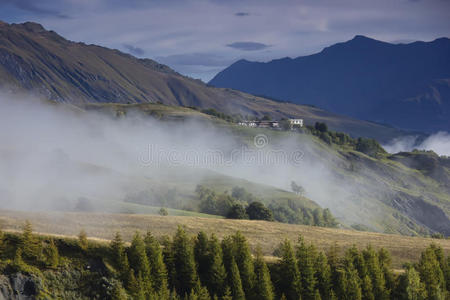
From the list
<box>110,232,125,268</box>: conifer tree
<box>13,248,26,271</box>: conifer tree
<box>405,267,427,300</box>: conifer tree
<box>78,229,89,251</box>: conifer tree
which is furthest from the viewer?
<box>405,267,427,300</box>: conifer tree

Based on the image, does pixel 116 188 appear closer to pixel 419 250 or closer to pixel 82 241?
pixel 82 241

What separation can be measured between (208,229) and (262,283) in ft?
84.6

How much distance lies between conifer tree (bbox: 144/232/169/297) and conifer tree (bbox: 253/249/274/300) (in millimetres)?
13611

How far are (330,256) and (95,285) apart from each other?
125 feet

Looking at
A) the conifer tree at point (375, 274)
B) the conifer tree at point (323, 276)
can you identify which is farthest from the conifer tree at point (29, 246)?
the conifer tree at point (375, 274)

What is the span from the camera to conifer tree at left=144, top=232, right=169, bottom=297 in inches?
2398

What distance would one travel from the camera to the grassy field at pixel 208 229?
73875 mm

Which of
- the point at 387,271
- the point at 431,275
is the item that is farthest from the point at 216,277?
the point at 431,275

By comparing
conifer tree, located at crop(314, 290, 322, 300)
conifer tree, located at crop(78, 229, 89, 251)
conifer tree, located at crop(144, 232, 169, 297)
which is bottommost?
conifer tree, located at crop(314, 290, 322, 300)

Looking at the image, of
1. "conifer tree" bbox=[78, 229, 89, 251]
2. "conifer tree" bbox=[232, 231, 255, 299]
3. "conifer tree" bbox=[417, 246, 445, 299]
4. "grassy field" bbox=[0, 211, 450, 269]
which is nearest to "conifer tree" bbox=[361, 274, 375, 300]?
"conifer tree" bbox=[417, 246, 445, 299]

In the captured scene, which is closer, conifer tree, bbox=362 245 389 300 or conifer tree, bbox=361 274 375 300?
conifer tree, bbox=361 274 375 300

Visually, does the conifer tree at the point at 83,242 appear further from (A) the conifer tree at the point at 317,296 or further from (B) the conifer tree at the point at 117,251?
(A) the conifer tree at the point at 317,296

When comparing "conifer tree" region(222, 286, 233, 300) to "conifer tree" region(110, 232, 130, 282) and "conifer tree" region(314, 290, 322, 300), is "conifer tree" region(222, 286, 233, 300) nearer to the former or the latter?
"conifer tree" region(314, 290, 322, 300)

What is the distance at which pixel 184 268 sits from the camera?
64938 mm
